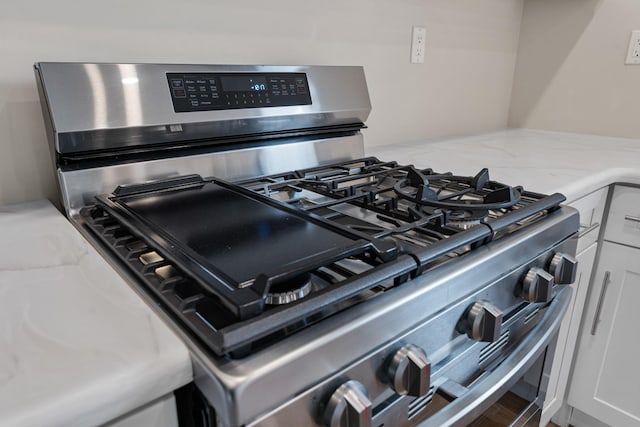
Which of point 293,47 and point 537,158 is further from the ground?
point 293,47

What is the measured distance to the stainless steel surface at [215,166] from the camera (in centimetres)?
77

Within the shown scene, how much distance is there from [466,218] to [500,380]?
0.26m

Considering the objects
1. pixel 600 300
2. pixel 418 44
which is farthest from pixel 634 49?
pixel 600 300

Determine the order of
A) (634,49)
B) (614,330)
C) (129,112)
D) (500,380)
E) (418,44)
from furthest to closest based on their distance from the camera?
1. (634,49)
2. (418,44)
3. (614,330)
4. (129,112)
5. (500,380)

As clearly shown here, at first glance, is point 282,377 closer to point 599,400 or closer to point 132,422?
point 132,422

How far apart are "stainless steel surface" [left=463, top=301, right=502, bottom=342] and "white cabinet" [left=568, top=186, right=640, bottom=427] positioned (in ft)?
2.79

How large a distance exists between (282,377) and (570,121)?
74.3 inches

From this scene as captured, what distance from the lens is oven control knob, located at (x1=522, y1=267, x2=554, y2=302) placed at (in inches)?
28.4

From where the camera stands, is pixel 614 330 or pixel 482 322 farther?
pixel 614 330

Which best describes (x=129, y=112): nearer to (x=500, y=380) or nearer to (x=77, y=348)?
(x=77, y=348)

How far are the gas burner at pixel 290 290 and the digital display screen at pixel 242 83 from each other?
557mm

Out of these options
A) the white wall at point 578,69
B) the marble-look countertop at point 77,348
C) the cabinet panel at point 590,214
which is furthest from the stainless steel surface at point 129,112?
the white wall at point 578,69

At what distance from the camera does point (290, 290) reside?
0.47m

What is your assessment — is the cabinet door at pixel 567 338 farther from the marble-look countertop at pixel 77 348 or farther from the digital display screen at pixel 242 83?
the marble-look countertop at pixel 77 348
